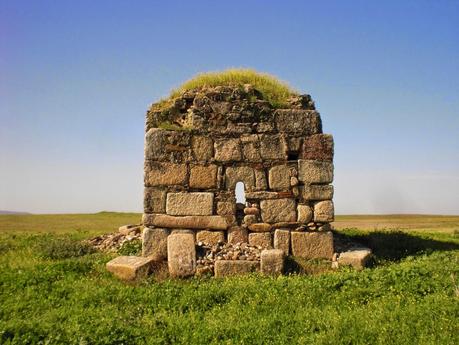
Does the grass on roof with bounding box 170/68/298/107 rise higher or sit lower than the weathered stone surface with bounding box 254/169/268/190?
higher

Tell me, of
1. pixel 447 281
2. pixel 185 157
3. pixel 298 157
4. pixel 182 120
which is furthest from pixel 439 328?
pixel 182 120

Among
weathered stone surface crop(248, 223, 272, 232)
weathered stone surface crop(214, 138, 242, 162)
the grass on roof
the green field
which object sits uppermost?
the grass on roof

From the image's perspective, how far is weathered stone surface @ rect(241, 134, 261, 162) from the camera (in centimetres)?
1095

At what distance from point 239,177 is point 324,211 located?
2.22m

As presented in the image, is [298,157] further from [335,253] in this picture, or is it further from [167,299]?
[167,299]

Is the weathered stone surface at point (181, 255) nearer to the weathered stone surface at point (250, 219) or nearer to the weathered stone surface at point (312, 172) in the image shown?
the weathered stone surface at point (250, 219)

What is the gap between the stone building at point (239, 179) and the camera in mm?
10805

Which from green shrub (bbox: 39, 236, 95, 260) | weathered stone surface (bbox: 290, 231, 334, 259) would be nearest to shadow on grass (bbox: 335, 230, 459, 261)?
weathered stone surface (bbox: 290, 231, 334, 259)

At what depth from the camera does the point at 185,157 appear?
35.8 feet

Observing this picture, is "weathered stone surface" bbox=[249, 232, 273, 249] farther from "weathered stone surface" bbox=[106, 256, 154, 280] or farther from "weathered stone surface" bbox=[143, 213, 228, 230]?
"weathered stone surface" bbox=[106, 256, 154, 280]

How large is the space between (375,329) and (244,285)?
2818mm

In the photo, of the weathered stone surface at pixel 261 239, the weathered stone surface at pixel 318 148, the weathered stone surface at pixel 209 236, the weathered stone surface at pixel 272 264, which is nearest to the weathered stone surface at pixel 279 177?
the weathered stone surface at pixel 318 148

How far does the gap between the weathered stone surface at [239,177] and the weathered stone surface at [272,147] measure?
54 centimetres

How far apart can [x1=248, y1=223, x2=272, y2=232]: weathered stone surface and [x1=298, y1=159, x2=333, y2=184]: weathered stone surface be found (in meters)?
1.40
